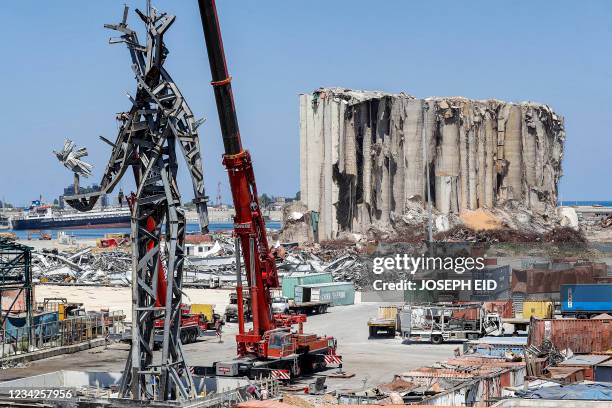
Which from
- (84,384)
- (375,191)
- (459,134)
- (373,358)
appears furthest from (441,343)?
(459,134)

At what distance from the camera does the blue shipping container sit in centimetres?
5081

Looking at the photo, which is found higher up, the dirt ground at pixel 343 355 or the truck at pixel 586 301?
the truck at pixel 586 301

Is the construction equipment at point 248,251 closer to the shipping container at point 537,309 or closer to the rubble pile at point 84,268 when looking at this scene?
the shipping container at point 537,309

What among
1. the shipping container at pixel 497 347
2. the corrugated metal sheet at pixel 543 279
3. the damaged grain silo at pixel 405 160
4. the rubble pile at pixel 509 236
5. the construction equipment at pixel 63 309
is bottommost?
the shipping container at pixel 497 347

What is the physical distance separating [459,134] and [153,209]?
116 meters

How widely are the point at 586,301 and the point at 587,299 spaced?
109 mm

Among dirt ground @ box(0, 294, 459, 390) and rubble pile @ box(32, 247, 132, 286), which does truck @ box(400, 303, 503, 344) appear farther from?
rubble pile @ box(32, 247, 132, 286)

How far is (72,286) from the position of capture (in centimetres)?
8044

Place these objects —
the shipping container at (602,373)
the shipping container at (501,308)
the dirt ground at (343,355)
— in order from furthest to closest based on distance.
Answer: the shipping container at (501,308) < the dirt ground at (343,355) < the shipping container at (602,373)

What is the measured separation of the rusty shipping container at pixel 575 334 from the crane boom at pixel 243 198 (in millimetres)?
9414

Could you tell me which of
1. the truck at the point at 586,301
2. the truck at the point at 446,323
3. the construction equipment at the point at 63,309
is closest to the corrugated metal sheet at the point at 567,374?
the truck at the point at 446,323

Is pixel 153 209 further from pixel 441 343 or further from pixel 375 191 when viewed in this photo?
pixel 375 191

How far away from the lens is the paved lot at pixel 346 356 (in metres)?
38.7

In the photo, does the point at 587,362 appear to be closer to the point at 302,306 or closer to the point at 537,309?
the point at 537,309
